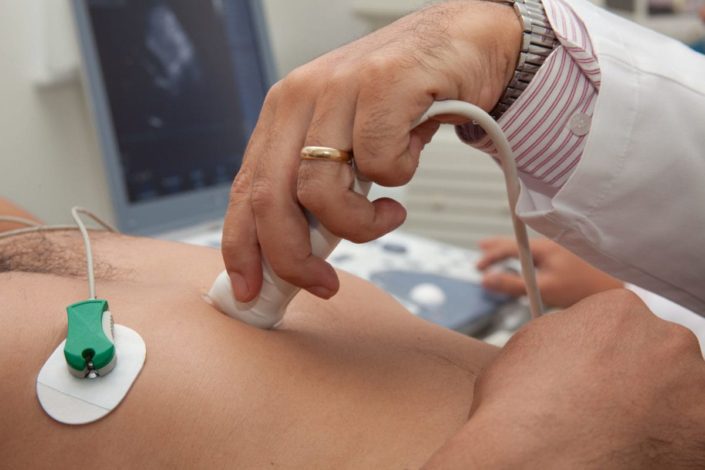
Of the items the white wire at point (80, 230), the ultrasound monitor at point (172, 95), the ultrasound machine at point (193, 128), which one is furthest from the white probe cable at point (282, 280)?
the ultrasound monitor at point (172, 95)

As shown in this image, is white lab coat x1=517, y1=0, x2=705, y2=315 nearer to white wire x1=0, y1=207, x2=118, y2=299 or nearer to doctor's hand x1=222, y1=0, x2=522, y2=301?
doctor's hand x1=222, y1=0, x2=522, y2=301

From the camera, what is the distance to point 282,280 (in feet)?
2.02

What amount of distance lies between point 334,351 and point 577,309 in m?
0.22

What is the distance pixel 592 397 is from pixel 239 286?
30 cm

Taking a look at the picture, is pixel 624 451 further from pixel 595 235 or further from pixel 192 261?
pixel 192 261

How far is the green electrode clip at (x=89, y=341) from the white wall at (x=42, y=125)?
3.07ft

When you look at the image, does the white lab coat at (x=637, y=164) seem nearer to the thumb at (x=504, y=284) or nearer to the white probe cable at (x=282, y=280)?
the white probe cable at (x=282, y=280)

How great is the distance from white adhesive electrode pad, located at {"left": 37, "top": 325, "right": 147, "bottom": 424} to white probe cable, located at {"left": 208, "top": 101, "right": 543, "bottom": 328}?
12 centimetres

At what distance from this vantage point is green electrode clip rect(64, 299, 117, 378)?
52cm

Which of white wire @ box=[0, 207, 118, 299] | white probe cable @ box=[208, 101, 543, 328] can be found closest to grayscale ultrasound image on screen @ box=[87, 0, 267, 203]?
white wire @ box=[0, 207, 118, 299]

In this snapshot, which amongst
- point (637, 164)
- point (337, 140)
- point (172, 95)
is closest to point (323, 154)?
point (337, 140)

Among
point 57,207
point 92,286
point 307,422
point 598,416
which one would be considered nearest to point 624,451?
point 598,416

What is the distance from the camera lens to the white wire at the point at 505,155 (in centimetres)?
59

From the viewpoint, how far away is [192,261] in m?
0.77
